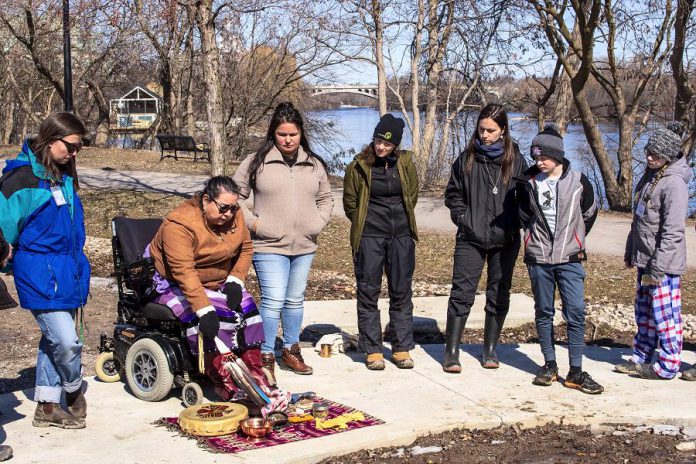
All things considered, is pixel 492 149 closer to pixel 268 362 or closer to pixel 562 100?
pixel 268 362

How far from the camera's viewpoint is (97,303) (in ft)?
27.1

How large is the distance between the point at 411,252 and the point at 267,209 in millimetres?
1053

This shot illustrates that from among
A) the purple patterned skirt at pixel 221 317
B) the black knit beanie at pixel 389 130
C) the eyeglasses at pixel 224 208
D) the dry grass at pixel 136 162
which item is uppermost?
the black knit beanie at pixel 389 130

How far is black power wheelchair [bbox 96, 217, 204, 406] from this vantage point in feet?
17.0

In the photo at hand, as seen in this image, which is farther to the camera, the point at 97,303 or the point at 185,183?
the point at 185,183

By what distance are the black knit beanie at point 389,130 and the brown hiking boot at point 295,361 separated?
153 cm

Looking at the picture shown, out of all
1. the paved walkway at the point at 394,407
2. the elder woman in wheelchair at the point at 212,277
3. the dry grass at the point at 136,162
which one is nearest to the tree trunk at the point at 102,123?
the dry grass at the point at 136,162

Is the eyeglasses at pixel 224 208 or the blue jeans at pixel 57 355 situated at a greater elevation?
the eyeglasses at pixel 224 208

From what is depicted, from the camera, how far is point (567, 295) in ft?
18.7

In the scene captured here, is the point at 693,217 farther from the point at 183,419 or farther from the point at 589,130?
the point at 183,419

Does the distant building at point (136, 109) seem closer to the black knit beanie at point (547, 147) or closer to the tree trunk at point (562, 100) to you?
the tree trunk at point (562, 100)

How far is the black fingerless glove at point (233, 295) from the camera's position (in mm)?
5246

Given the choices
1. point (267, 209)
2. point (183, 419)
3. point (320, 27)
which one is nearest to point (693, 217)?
point (320, 27)

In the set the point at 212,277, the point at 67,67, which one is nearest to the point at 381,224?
the point at 212,277
